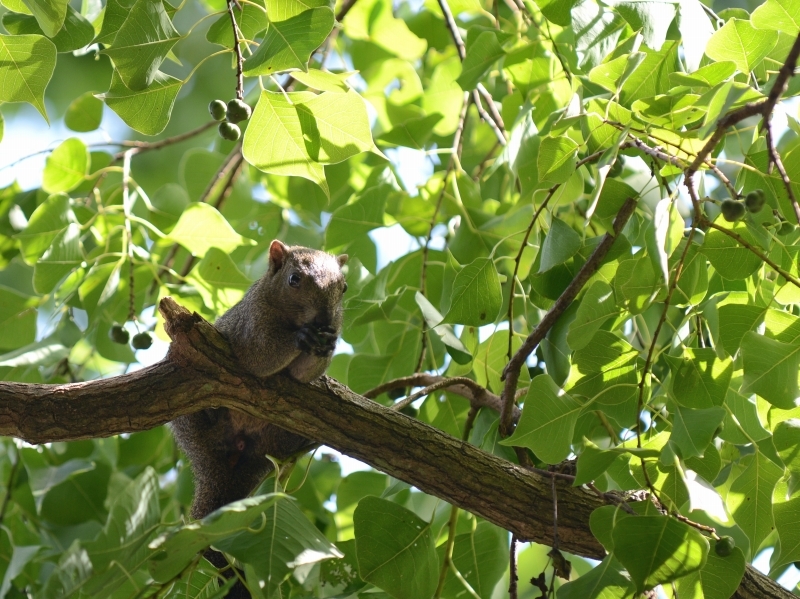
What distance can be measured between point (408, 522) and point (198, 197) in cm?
218

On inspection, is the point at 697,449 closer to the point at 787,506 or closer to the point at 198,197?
the point at 787,506

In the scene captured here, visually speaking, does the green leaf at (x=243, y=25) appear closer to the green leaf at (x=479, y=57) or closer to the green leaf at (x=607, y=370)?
the green leaf at (x=479, y=57)

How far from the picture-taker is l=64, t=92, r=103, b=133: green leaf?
3.41m

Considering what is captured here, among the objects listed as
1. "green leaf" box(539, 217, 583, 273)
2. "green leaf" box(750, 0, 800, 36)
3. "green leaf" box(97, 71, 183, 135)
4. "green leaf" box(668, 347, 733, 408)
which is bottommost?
"green leaf" box(668, 347, 733, 408)

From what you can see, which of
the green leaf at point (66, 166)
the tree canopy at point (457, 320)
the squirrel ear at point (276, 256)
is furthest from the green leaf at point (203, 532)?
the green leaf at point (66, 166)

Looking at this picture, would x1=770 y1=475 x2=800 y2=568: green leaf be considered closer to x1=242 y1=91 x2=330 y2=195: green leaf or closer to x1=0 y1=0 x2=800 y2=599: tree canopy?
x1=0 y1=0 x2=800 y2=599: tree canopy

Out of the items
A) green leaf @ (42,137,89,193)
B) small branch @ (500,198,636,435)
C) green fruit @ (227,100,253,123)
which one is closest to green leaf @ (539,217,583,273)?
small branch @ (500,198,636,435)

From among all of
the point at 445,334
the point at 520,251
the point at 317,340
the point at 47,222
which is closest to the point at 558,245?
Result: the point at 520,251

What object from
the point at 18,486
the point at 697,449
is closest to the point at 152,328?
the point at 18,486

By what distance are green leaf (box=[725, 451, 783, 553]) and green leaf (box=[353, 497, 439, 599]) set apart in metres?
0.82

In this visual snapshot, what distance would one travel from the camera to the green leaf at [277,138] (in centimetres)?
201

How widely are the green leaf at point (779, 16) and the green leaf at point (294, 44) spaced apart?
37.4 inches

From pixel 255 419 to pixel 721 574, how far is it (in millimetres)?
1569

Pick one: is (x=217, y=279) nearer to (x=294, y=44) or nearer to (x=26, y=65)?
(x=26, y=65)
